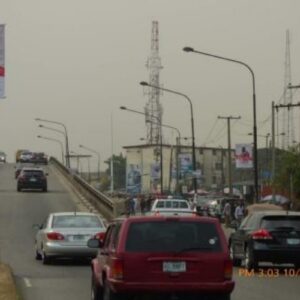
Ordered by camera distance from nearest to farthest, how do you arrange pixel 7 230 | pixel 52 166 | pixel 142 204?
pixel 7 230 → pixel 142 204 → pixel 52 166

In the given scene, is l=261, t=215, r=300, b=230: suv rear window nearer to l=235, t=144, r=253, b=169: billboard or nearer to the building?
l=235, t=144, r=253, b=169: billboard

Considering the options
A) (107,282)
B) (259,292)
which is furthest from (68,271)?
(107,282)

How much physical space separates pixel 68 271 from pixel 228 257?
11.4 m

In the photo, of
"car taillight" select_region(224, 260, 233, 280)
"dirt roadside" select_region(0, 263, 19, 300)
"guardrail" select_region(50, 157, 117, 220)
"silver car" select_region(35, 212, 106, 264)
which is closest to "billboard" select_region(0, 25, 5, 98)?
"dirt roadside" select_region(0, 263, 19, 300)

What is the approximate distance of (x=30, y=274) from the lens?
81.0ft

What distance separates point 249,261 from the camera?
84.6ft

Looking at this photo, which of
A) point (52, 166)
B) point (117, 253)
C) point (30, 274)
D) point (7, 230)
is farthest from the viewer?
point (52, 166)

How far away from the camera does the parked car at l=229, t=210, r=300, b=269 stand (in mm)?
25250

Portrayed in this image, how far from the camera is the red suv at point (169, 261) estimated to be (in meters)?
14.9

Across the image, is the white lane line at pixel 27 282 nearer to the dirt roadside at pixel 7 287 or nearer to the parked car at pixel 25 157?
the dirt roadside at pixel 7 287

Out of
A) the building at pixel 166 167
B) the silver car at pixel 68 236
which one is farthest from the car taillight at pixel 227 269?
the building at pixel 166 167

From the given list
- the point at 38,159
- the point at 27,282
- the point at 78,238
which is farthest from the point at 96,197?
the point at 38,159

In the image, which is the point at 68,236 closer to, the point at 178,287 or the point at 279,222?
the point at 279,222

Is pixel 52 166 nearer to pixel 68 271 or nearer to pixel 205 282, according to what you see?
pixel 68 271
